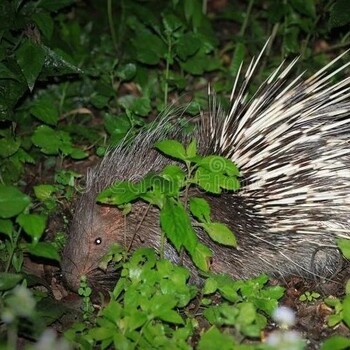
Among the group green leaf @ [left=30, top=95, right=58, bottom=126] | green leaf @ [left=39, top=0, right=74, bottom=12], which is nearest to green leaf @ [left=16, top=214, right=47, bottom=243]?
green leaf @ [left=30, top=95, right=58, bottom=126]

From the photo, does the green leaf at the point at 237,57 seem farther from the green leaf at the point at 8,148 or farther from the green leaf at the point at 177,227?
the green leaf at the point at 177,227

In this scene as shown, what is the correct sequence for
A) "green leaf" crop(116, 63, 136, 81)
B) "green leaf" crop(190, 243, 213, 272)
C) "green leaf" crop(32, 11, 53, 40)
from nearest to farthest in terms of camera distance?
"green leaf" crop(190, 243, 213, 272)
"green leaf" crop(32, 11, 53, 40)
"green leaf" crop(116, 63, 136, 81)

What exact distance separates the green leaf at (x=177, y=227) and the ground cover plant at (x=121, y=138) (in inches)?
4.5

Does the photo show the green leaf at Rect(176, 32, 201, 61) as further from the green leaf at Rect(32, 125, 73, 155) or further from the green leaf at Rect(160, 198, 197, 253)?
the green leaf at Rect(160, 198, 197, 253)

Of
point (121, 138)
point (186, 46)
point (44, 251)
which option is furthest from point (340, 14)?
point (44, 251)

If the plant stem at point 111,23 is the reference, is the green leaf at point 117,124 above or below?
below

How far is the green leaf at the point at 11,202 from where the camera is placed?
4617 millimetres

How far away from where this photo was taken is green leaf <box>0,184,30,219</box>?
182 inches

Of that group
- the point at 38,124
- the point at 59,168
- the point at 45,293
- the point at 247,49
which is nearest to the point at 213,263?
the point at 45,293

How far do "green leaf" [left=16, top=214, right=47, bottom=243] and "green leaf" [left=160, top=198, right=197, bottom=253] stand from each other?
0.73 m

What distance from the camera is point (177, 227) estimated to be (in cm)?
456

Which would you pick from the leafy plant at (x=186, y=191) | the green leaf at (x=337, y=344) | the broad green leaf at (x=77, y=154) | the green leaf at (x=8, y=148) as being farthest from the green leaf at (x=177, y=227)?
the green leaf at (x=8, y=148)

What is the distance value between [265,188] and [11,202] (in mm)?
1718

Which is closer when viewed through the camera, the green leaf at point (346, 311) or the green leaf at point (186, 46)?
the green leaf at point (346, 311)
